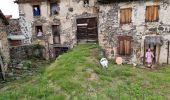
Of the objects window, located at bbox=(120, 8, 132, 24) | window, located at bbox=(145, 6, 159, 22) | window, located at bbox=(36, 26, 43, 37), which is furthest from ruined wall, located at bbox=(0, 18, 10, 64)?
window, located at bbox=(145, 6, 159, 22)

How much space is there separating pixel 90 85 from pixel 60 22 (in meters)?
13.6

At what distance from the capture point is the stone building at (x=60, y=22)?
2488 centimetres

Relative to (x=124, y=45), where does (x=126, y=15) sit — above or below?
above

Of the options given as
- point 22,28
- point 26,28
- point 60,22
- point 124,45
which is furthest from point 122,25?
point 22,28

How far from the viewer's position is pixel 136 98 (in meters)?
13.1

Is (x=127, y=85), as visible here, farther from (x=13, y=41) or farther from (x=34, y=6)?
(x=13, y=41)

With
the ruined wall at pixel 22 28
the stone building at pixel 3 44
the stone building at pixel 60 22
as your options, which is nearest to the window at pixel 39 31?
the stone building at pixel 60 22

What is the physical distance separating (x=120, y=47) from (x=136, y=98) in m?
8.73

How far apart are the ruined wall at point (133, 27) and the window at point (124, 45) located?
26 centimetres

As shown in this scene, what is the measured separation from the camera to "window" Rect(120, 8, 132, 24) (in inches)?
816

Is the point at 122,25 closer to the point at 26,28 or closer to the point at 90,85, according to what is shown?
the point at 90,85

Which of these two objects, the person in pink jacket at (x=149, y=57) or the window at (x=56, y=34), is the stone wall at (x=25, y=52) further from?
the person in pink jacket at (x=149, y=57)

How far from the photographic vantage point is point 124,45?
21.2 metres

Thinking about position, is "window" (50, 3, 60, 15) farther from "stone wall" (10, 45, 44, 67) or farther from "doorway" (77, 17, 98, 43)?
"stone wall" (10, 45, 44, 67)
